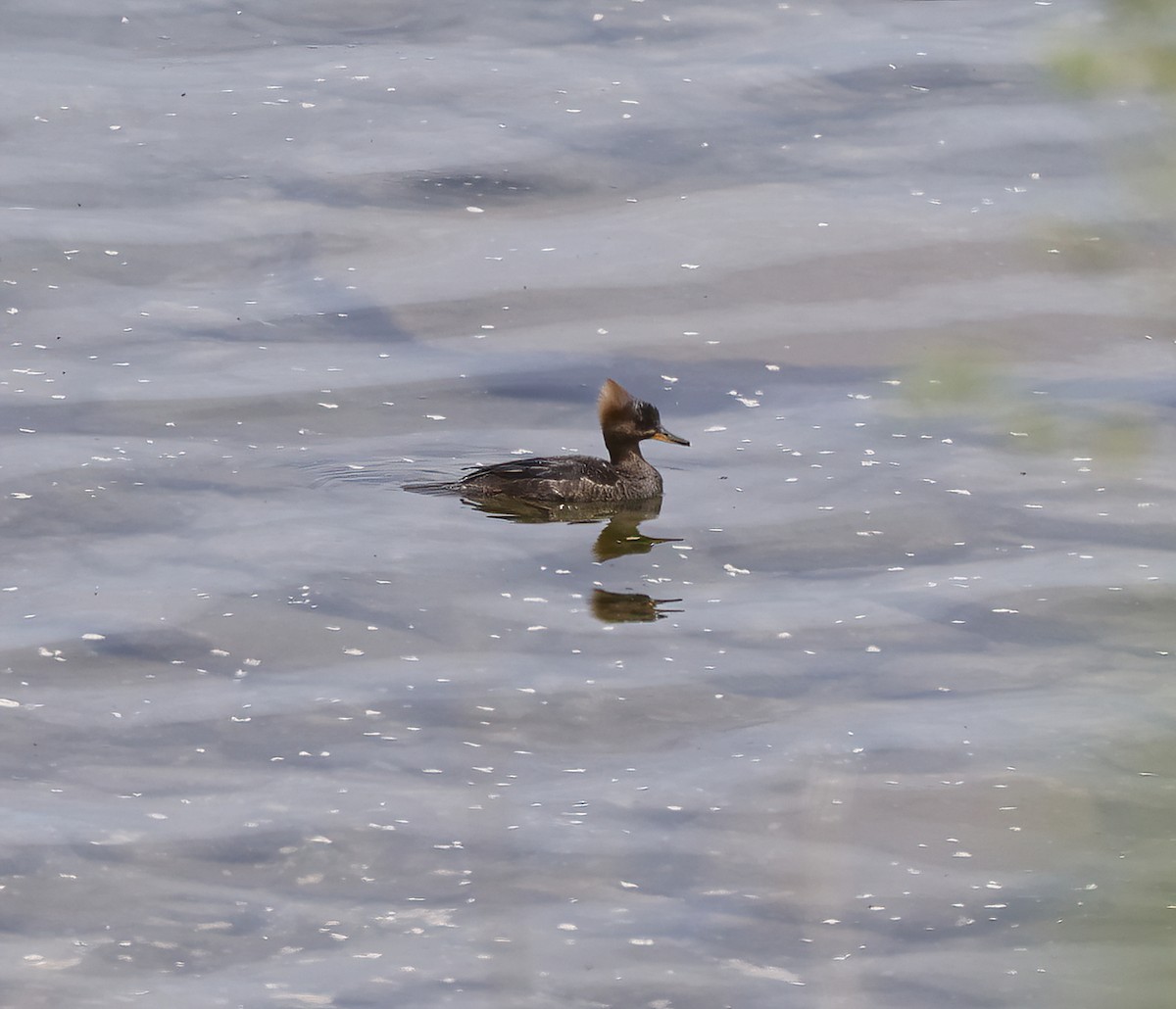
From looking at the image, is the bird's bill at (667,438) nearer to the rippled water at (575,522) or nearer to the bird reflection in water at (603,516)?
the rippled water at (575,522)

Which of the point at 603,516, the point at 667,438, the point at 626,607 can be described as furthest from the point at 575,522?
the point at 626,607

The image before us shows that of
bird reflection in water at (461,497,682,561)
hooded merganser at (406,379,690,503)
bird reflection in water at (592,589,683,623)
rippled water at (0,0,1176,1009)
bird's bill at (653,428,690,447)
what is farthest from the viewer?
bird's bill at (653,428,690,447)

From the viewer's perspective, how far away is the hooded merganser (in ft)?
30.7

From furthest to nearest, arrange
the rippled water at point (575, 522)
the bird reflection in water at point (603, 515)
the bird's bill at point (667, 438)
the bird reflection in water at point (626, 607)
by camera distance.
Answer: the bird's bill at point (667, 438) → the bird reflection in water at point (603, 515) → the bird reflection in water at point (626, 607) → the rippled water at point (575, 522)

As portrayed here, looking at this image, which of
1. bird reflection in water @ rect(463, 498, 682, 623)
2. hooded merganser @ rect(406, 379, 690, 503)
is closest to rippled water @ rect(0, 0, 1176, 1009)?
bird reflection in water @ rect(463, 498, 682, 623)

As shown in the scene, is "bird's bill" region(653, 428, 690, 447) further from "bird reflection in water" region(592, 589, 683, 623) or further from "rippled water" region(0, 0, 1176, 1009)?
"bird reflection in water" region(592, 589, 683, 623)

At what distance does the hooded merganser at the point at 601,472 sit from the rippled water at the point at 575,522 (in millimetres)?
164

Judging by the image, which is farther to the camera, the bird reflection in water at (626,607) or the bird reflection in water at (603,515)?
the bird reflection in water at (603,515)

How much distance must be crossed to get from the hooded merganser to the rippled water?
164 millimetres

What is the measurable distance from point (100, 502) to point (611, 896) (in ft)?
12.5

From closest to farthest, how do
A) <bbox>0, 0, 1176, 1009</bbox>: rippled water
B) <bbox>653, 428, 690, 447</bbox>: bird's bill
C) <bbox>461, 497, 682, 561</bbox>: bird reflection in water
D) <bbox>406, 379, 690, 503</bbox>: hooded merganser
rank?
1. <bbox>0, 0, 1176, 1009</bbox>: rippled water
2. <bbox>461, 497, 682, 561</bbox>: bird reflection in water
3. <bbox>406, 379, 690, 503</bbox>: hooded merganser
4. <bbox>653, 428, 690, 447</bbox>: bird's bill

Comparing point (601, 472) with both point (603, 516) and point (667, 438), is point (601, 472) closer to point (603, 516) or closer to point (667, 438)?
point (603, 516)

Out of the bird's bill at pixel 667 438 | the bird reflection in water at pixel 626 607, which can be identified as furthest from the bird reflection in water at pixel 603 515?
the bird reflection in water at pixel 626 607

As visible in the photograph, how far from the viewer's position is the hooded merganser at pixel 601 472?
368 inches
